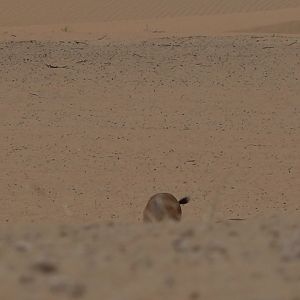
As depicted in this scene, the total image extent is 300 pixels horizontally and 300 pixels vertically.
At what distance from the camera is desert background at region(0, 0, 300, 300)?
3283 millimetres

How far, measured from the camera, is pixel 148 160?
1046 centimetres

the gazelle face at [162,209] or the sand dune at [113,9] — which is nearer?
the gazelle face at [162,209]

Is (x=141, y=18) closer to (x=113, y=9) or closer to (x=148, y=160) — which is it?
(x=113, y=9)

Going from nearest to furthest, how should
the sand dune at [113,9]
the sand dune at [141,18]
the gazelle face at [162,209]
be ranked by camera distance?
the gazelle face at [162,209], the sand dune at [141,18], the sand dune at [113,9]

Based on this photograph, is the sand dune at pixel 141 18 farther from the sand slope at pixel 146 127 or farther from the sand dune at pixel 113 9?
the sand slope at pixel 146 127

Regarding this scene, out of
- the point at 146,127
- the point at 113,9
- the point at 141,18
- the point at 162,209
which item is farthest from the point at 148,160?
the point at 113,9

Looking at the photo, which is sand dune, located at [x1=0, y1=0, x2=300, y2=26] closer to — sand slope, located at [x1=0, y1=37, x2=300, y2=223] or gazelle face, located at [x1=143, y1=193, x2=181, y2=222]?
sand slope, located at [x1=0, y1=37, x2=300, y2=223]

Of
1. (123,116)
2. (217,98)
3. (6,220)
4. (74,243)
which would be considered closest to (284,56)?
(217,98)

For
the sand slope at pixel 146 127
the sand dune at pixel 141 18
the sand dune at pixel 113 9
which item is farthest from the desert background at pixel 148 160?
the sand dune at pixel 113 9

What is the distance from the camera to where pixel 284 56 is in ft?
51.0

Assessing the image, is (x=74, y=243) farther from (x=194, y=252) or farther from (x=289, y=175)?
(x=289, y=175)

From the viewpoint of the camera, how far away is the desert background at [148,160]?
3283 mm

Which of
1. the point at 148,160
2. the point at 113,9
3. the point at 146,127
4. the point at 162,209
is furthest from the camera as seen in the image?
the point at 113,9

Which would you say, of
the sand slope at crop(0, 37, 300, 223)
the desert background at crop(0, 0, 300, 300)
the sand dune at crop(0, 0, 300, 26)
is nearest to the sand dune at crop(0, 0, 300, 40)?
the sand dune at crop(0, 0, 300, 26)
